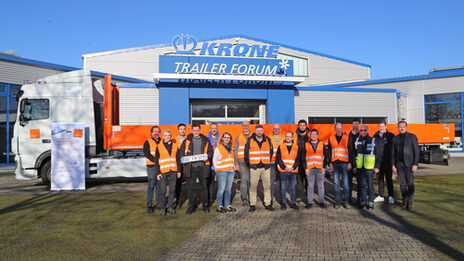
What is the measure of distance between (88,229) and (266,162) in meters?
3.50

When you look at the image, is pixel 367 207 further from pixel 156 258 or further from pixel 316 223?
pixel 156 258

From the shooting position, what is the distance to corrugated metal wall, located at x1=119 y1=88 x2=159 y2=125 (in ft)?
50.1

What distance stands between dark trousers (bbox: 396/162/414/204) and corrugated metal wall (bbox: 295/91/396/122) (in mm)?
10230

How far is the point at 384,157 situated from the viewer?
6.91m

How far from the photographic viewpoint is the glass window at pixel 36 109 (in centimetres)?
920

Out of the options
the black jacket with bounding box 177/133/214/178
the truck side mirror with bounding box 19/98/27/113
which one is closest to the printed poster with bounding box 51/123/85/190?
the truck side mirror with bounding box 19/98/27/113

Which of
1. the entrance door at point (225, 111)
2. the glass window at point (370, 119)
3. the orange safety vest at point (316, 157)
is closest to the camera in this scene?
the orange safety vest at point (316, 157)

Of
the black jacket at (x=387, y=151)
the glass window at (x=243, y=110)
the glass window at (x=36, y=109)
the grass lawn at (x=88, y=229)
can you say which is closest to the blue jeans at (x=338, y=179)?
the black jacket at (x=387, y=151)

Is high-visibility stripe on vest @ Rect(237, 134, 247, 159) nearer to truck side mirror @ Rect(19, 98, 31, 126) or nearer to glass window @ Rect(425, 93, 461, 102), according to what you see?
truck side mirror @ Rect(19, 98, 31, 126)

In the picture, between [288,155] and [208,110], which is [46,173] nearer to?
[288,155]

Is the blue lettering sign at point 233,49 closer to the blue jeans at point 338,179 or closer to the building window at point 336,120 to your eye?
the building window at point 336,120

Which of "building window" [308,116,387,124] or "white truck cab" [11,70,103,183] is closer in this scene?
"white truck cab" [11,70,103,183]

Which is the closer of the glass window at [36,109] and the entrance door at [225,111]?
the glass window at [36,109]

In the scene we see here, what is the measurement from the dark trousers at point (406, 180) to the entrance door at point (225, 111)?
394 inches
